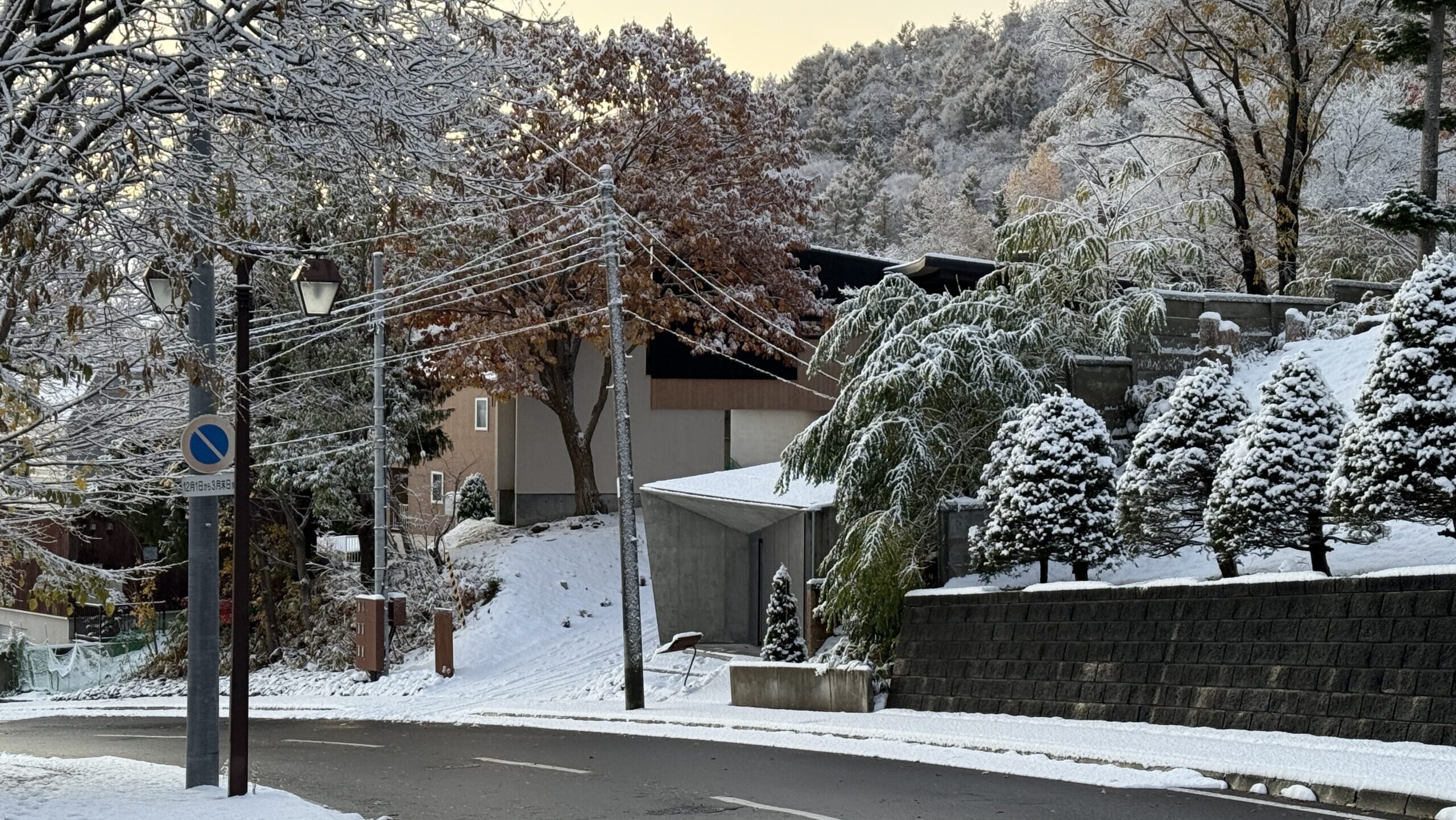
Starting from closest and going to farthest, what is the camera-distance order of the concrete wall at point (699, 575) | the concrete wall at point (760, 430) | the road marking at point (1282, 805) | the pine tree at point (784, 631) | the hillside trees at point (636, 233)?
the road marking at point (1282, 805) < the pine tree at point (784, 631) < the concrete wall at point (699, 575) < the hillside trees at point (636, 233) < the concrete wall at point (760, 430)

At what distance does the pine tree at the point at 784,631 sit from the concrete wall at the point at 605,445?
1805cm

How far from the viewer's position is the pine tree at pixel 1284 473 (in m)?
14.3

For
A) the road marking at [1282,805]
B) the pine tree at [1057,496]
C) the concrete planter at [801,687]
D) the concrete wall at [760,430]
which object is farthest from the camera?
the concrete wall at [760,430]

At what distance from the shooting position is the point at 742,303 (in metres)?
37.5

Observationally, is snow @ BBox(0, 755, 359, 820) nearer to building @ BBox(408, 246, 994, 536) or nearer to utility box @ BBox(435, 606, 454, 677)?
utility box @ BBox(435, 606, 454, 677)

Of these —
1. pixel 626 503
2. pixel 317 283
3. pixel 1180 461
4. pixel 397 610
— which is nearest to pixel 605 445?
pixel 397 610

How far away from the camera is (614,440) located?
4316cm

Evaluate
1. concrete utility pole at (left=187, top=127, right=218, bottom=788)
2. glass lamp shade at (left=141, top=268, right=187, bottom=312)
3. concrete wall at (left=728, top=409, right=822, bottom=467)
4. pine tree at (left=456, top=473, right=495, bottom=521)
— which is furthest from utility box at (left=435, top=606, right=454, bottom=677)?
glass lamp shade at (left=141, top=268, right=187, bottom=312)

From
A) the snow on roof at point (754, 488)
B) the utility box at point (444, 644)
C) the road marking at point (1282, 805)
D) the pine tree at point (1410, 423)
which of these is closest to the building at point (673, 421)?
the utility box at point (444, 644)

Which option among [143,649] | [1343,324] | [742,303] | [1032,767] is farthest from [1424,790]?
[143,649]

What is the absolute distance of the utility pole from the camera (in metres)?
23.0

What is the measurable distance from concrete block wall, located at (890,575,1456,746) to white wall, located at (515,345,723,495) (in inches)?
924

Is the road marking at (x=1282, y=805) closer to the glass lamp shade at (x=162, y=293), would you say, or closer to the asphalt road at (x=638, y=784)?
the asphalt road at (x=638, y=784)

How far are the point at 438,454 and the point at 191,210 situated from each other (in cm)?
2801
